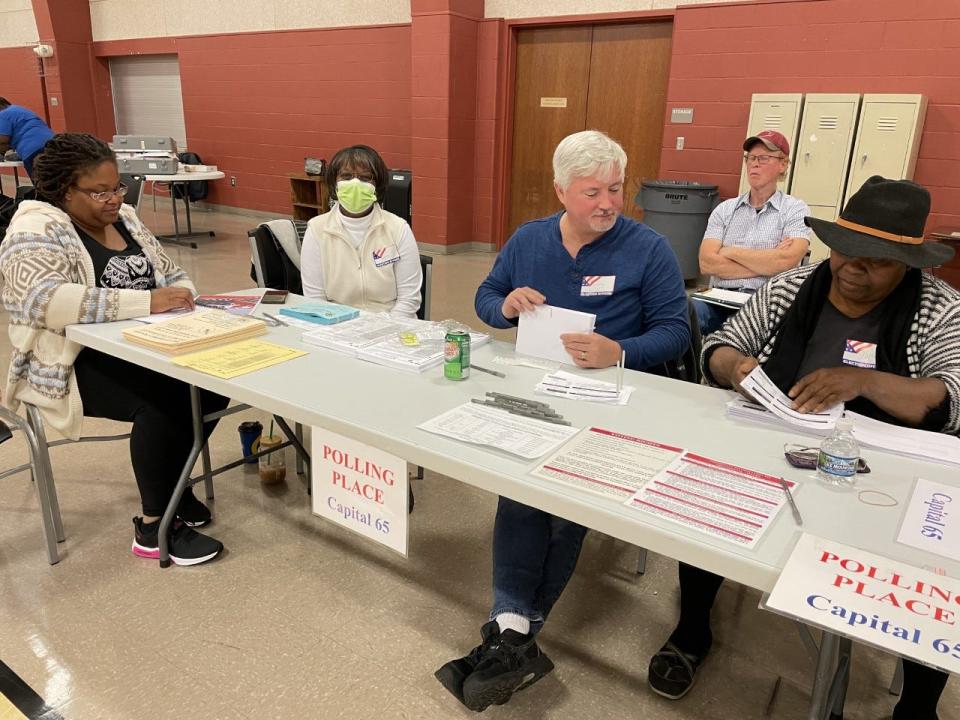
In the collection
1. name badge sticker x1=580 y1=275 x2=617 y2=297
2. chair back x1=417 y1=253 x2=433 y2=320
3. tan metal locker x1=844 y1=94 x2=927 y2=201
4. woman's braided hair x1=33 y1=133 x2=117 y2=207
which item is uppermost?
tan metal locker x1=844 y1=94 x2=927 y2=201

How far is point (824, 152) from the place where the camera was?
492 cm

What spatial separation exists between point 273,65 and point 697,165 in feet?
17.8

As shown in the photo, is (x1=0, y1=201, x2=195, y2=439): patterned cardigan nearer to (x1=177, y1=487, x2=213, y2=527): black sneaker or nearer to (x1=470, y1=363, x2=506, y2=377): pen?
(x1=177, y1=487, x2=213, y2=527): black sneaker

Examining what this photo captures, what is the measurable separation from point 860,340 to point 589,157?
0.79m

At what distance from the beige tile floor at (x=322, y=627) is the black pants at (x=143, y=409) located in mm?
266

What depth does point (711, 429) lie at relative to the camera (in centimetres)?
140

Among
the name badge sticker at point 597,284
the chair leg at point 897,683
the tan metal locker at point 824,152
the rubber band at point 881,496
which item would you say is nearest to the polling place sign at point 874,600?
the rubber band at point 881,496

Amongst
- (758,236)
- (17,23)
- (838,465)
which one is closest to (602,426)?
(838,465)

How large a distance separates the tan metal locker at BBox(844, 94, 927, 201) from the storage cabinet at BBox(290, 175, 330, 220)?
217 inches

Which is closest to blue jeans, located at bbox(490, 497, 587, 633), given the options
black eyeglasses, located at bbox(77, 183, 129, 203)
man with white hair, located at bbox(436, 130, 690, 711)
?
man with white hair, located at bbox(436, 130, 690, 711)

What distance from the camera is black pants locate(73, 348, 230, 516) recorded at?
79.1 inches

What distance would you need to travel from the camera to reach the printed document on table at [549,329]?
173 cm

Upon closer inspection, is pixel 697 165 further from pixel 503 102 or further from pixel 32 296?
pixel 32 296

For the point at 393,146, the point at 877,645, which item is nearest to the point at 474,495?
the point at 877,645
